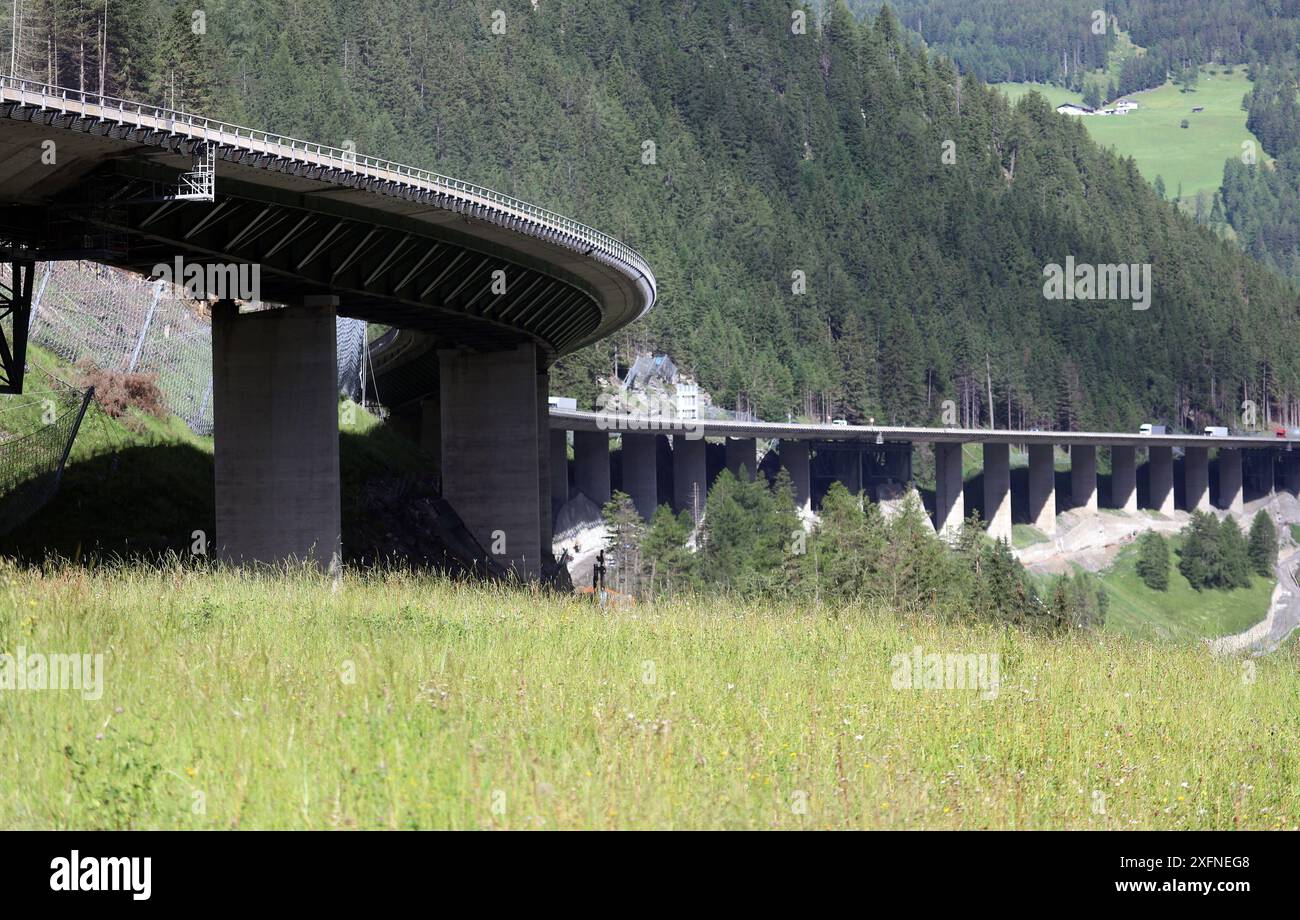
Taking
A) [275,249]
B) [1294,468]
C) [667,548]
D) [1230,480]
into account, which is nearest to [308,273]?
[275,249]

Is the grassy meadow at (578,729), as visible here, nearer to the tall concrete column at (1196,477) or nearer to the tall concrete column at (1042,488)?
the tall concrete column at (1042,488)

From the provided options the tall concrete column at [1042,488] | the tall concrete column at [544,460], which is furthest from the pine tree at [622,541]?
the tall concrete column at [1042,488]

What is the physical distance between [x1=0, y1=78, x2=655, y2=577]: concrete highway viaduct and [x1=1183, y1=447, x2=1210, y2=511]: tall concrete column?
143117 mm

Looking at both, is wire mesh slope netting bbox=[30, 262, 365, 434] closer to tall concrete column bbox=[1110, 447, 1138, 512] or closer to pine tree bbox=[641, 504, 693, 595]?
pine tree bbox=[641, 504, 693, 595]

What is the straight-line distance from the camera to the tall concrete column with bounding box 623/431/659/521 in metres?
125

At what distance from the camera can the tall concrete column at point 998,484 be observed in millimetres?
158500

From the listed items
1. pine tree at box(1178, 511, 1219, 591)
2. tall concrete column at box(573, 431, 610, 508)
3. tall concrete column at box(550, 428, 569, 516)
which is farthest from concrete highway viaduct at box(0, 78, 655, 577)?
pine tree at box(1178, 511, 1219, 591)

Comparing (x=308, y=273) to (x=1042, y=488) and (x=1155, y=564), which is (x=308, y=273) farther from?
(x=1042, y=488)

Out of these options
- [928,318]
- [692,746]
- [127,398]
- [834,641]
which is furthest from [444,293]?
[928,318]

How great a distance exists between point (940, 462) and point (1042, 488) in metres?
15.0

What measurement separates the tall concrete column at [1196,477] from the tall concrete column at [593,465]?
3603 inches

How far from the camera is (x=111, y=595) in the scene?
1383cm

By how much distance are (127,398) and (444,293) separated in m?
11.1
